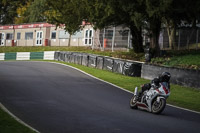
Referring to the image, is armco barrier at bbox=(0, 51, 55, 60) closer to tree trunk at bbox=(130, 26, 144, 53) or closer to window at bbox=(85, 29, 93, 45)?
window at bbox=(85, 29, 93, 45)

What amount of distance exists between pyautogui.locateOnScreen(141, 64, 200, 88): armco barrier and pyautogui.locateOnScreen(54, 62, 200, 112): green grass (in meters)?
0.30

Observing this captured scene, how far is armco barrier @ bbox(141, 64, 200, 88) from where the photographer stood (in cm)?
2088

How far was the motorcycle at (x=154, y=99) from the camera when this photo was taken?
12930 mm

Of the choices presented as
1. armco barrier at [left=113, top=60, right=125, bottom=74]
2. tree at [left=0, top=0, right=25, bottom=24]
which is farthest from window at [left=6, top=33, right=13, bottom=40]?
armco barrier at [left=113, top=60, right=125, bottom=74]

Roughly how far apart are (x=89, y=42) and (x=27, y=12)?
2725cm

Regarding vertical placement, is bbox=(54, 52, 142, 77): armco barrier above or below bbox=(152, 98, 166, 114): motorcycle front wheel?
above

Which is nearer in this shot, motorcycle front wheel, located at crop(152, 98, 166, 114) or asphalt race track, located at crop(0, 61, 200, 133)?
asphalt race track, located at crop(0, 61, 200, 133)

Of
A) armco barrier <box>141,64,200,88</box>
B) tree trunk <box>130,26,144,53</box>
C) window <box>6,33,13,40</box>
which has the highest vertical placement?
window <box>6,33,13,40</box>

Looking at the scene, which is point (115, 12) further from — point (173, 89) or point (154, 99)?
point (154, 99)

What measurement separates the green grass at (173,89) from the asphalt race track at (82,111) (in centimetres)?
177

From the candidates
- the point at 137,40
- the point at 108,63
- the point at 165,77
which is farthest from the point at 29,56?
the point at 165,77

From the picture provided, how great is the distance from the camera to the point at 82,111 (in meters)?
12.8

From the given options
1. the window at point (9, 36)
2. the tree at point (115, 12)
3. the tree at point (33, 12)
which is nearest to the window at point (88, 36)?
the tree at point (33, 12)

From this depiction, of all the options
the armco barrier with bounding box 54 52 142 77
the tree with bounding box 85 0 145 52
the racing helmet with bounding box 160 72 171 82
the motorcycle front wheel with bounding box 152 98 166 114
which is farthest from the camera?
the tree with bounding box 85 0 145 52
